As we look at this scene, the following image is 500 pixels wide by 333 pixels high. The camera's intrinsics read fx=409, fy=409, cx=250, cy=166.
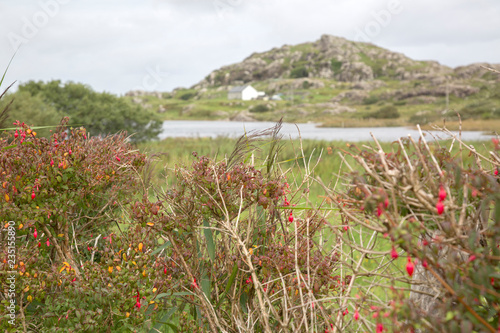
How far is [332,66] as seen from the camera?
12962 centimetres

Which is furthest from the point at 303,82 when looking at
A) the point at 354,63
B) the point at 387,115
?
the point at 387,115

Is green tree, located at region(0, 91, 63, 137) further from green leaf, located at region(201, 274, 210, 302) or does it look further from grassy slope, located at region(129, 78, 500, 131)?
Result: grassy slope, located at region(129, 78, 500, 131)

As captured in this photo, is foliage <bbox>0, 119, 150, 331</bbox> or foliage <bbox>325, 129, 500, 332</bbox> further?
foliage <bbox>0, 119, 150, 331</bbox>

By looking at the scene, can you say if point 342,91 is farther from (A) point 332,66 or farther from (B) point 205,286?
(B) point 205,286

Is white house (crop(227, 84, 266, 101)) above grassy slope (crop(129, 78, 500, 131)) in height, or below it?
above

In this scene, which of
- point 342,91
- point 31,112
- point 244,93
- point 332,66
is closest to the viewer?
point 31,112

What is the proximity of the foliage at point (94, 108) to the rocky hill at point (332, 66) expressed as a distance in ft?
322

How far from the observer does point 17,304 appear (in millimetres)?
2924

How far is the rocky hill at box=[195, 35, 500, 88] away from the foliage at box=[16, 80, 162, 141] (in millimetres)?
98255

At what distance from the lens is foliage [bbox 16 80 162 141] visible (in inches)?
677

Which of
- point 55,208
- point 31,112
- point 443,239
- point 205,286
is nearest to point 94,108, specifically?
point 31,112

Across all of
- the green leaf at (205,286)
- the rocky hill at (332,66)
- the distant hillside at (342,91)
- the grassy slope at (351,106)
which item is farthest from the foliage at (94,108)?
the rocky hill at (332,66)

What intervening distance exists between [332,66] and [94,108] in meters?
121

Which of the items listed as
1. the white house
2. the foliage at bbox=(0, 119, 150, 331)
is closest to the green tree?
the foliage at bbox=(0, 119, 150, 331)
